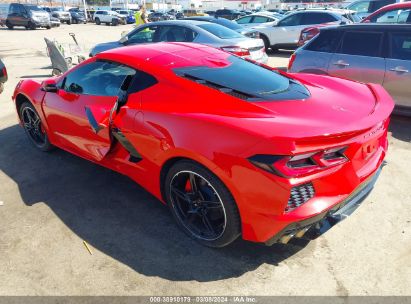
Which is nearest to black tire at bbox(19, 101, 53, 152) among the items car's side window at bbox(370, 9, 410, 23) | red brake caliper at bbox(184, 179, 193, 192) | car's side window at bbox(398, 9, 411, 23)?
red brake caliper at bbox(184, 179, 193, 192)

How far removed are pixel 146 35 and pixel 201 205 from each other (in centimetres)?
695

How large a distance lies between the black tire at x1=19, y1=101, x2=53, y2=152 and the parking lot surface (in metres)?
0.71

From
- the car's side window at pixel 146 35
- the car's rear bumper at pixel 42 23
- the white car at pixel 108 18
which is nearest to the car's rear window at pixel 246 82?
the car's side window at pixel 146 35

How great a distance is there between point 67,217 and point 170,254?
1153mm

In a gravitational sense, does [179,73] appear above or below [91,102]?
above

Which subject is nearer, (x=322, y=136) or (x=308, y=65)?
(x=322, y=136)

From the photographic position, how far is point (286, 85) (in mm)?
3277

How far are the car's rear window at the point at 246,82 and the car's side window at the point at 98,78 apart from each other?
25.1 inches

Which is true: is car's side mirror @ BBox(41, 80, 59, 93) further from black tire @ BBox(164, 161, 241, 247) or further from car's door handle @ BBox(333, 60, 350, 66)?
car's door handle @ BBox(333, 60, 350, 66)

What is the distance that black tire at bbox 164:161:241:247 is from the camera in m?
2.54

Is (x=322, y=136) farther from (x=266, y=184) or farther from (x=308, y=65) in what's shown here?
(x=308, y=65)

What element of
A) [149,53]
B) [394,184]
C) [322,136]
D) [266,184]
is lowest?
[394,184]

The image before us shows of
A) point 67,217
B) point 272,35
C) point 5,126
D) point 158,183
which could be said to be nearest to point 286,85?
point 158,183

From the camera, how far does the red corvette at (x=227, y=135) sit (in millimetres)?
2312
